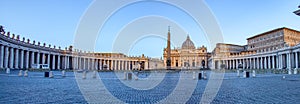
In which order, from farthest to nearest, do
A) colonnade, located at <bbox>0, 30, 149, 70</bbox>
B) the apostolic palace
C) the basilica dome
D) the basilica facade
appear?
the basilica dome < the basilica facade < the apostolic palace < colonnade, located at <bbox>0, 30, 149, 70</bbox>

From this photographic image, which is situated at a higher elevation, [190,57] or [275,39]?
[275,39]

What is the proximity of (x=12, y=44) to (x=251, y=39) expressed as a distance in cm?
8641

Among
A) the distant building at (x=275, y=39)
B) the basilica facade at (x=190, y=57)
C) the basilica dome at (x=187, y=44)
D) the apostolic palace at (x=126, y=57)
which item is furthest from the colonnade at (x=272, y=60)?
the basilica dome at (x=187, y=44)

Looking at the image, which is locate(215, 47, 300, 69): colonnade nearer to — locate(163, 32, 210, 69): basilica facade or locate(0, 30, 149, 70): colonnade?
locate(163, 32, 210, 69): basilica facade

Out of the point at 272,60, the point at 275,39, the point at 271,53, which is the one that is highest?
the point at 275,39

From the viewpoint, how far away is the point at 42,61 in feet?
218

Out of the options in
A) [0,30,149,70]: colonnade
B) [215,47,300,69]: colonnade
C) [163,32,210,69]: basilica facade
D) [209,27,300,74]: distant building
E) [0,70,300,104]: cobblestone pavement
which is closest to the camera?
[0,70,300,104]: cobblestone pavement

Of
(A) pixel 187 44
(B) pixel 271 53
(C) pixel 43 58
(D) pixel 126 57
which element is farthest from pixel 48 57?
(A) pixel 187 44

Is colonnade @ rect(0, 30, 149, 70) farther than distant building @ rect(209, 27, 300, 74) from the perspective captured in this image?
No

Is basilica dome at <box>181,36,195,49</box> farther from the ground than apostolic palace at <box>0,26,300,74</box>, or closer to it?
farther from the ground

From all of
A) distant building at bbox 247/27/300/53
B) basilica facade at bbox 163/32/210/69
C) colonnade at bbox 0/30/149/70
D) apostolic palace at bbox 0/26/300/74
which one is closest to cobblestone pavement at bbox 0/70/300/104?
apostolic palace at bbox 0/26/300/74

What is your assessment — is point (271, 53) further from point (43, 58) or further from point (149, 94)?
point (149, 94)

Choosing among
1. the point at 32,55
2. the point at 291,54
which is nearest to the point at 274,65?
the point at 291,54

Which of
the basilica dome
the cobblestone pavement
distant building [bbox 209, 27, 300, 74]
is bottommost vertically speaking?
the cobblestone pavement
